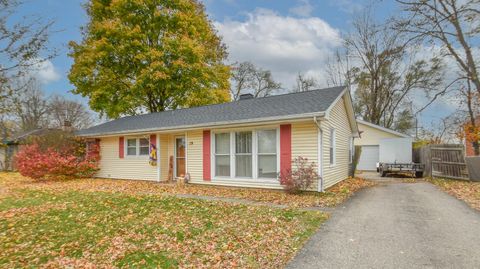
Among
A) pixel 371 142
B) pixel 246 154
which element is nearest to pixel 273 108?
pixel 246 154

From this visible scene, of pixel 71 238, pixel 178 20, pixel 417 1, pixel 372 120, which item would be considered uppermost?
pixel 178 20

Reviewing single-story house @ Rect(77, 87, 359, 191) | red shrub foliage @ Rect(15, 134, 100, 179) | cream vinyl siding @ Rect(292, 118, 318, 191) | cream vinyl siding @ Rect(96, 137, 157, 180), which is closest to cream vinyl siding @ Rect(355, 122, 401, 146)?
single-story house @ Rect(77, 87, 359, 191)

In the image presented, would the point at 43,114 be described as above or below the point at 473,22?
below

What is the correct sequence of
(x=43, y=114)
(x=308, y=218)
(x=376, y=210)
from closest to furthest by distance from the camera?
(x=308, y=218) → (x=376, y=210) → (x=43, y=114)

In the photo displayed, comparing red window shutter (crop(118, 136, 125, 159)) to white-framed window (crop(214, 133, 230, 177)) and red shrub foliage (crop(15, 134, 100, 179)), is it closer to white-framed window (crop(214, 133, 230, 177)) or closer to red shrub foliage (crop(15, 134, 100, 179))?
red shrub foliage (crop(15, 134, 100, 179))

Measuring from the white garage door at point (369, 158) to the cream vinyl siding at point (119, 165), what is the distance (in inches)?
649

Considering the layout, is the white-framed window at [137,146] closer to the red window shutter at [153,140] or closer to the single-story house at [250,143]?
the single-story house at [250,143]

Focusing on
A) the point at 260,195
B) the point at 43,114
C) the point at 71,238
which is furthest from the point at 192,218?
the point at 43,114

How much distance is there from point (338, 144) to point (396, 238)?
7436mm

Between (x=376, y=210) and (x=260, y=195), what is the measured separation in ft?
11.0

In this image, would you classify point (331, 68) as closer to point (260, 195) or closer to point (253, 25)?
point (253, 25)

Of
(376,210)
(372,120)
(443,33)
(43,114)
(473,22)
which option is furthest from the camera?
(43,114)

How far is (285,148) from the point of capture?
9305mm

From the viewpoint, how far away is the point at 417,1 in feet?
46.0
